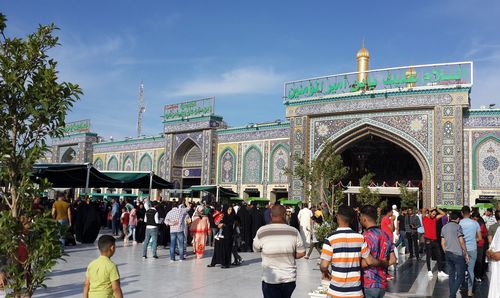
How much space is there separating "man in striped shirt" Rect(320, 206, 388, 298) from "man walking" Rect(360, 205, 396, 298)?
18 centimetres

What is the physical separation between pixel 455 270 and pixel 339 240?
151 inches

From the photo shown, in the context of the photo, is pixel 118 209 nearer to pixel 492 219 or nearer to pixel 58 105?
pixel 492 219

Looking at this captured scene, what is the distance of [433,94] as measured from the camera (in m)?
19.5

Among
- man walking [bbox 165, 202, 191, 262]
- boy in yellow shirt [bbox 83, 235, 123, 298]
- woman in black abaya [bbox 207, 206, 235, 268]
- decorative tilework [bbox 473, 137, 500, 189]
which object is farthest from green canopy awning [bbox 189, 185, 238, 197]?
boy in yellow shirt [bbox 83, 235, 123, 298]

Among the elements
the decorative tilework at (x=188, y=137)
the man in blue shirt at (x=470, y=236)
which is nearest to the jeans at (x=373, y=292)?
the man in blue shirt at (x=470, y=236)

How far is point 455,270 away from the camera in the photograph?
6.71 metres

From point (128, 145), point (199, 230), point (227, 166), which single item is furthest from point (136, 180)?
point (128, 145)

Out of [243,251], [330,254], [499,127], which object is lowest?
[243,251]

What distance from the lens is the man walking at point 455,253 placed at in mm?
6633

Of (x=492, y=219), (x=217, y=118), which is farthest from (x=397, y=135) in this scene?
(x=217, y=118)

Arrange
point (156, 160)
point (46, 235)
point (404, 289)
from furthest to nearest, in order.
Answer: point (156, 160) < point (404, 289) < point (46, 235)

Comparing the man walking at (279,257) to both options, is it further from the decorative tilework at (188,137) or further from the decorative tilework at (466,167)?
the decorative tilework at (188,137)

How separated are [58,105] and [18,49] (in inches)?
20.2

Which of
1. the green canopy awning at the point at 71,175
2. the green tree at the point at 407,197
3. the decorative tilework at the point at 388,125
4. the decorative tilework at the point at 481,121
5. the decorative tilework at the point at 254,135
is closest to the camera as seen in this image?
the green canopy awning at the point at 71,175
